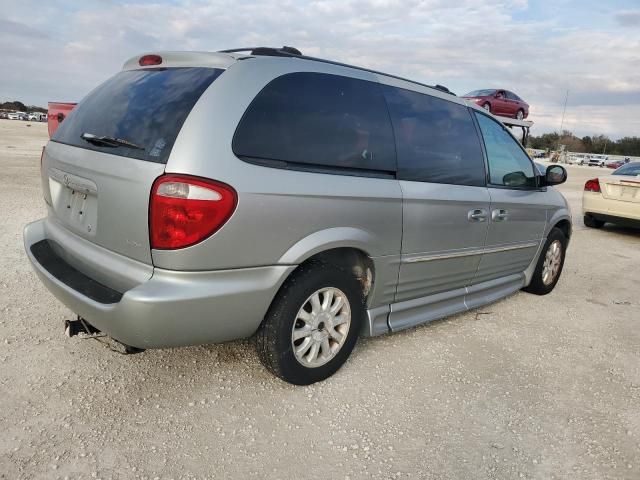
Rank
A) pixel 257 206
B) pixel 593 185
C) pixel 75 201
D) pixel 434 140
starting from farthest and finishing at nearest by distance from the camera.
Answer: pixel 593 185
pixel 434 140
pixel 75 201
pixel 257 206

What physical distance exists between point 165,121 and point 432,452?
6.72 feet

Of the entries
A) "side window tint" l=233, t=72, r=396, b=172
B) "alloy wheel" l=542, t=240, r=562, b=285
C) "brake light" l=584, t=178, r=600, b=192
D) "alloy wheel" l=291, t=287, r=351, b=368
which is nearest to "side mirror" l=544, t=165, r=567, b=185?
"alloy wheel" l=542, t=240, r=562, b=285

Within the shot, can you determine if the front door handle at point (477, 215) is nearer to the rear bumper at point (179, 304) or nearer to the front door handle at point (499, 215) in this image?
the front door handle at point (499, 215)

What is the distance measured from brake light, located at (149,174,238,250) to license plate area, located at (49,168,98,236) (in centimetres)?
48

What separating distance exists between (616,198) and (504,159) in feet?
20.2

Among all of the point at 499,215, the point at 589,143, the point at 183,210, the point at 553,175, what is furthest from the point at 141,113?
the point at 589,143

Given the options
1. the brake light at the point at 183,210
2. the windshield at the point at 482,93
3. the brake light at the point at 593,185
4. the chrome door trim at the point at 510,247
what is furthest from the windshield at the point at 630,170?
the brake light at the point at 183,210

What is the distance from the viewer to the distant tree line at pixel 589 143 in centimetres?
8825

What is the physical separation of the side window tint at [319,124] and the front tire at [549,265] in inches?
102

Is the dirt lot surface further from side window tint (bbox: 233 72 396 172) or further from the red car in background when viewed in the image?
the red car in background

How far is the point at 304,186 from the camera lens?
8.45 ft

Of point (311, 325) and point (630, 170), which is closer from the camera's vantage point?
point (311, 325)

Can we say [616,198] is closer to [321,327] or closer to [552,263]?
[552,263]

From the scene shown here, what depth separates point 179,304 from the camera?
7.41 ft
